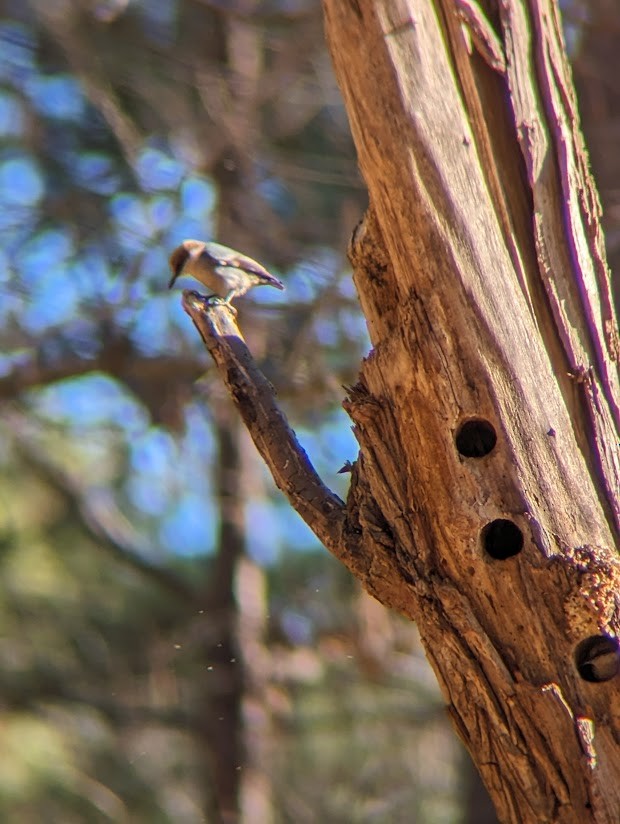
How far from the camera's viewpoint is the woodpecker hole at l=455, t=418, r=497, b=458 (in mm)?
2014

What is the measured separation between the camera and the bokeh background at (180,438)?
5457 millimetres

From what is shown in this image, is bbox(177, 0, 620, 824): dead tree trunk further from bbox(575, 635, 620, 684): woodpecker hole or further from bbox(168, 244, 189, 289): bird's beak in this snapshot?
bbox(168, 244, 189, 289): bird's beak

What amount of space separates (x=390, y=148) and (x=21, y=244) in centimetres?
463

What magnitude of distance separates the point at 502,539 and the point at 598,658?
0.93 ft

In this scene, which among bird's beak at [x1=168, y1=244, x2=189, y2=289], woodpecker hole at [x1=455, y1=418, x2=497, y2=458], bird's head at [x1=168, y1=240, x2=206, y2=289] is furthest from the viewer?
bird's beak at [x1=168, y1=244, x2=189, y2=289]

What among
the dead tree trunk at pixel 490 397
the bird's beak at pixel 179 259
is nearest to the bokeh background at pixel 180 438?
the bird's beak at pixel 179 259

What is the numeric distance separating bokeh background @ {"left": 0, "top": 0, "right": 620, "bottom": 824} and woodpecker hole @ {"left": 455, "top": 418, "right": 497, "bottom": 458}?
109 inches

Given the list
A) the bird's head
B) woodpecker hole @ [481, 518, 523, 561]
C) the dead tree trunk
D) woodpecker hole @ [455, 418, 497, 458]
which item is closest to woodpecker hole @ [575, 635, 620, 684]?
the dead tree trunk

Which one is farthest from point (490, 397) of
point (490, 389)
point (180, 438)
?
point (180, 438)

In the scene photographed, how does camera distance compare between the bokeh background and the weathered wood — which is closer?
the weathered wood

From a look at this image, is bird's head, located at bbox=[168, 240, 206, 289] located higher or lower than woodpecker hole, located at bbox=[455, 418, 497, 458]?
higher

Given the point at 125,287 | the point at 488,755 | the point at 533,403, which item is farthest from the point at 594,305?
the point at 125,287

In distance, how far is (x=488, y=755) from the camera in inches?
75.4

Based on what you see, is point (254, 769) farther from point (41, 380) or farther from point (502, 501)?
point (502, 501)
